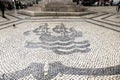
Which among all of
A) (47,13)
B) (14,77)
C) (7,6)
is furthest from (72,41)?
(7,6)

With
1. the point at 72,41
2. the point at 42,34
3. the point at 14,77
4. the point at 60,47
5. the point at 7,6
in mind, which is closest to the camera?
the point at 14,77

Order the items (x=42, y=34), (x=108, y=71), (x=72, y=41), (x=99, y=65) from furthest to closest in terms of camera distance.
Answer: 1. (x=42, y=34)
2. (x=72, y=41)
3. (x=99, y=65)
4. (x=108, y=71)

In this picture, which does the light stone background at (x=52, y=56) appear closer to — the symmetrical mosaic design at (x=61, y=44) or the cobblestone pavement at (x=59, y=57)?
the cobblestone pavement at (x=59, y=57)

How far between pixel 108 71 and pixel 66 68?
877 mm

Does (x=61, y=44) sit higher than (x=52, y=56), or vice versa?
(x=61, y=44)

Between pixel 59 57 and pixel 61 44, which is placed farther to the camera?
pixel 61 44

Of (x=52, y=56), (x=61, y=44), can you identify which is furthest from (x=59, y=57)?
(x=61, y=44)

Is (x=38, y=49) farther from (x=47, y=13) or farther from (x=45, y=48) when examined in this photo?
(x=47, y=13)

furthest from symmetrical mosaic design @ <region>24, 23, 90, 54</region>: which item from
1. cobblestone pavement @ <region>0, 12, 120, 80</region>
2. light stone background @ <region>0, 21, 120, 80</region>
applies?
light stone background @ <region>0, 21, 120, 80</region>

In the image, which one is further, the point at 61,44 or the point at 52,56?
the point at 61,44

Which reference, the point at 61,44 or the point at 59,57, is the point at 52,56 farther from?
the point at 61,44

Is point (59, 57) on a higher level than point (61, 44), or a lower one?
lower

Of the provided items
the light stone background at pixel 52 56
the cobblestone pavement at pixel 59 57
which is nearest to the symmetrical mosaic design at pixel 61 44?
the cobblestone pavement at pixel 59 57

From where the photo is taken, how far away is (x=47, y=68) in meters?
2.73
